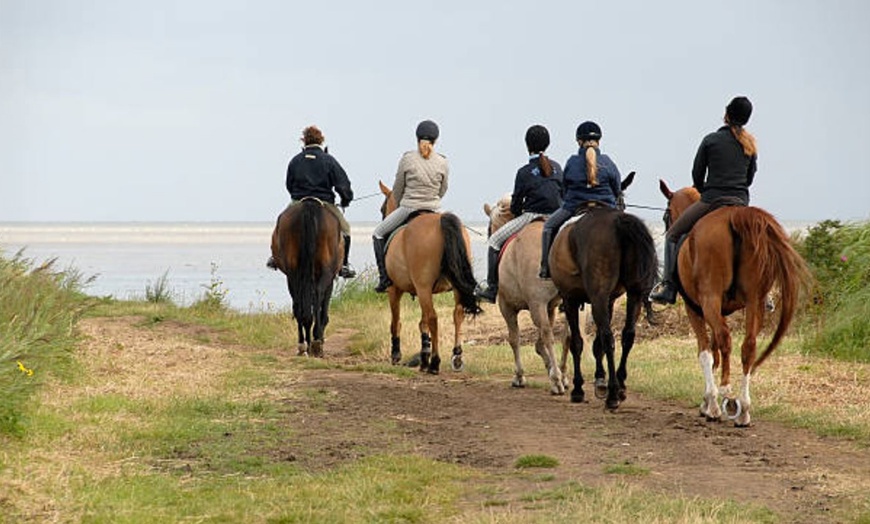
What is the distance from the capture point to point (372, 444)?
10398 mm

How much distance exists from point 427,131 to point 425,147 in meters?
0.19

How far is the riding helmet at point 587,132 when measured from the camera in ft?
43.7

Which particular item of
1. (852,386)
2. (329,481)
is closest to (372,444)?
(329,481)

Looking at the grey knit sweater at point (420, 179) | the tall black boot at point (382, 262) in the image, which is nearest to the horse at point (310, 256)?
the tall black boot at point (382, 262)

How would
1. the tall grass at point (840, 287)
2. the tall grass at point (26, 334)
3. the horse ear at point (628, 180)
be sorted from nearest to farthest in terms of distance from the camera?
the tall grass at point (26, 334) < the horse ear at point (628, 180) < the tall grass at point (840, 287)

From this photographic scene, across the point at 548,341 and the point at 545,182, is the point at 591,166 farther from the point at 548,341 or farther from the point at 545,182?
the point at 548,341

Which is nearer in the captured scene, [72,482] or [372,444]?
[72,482]

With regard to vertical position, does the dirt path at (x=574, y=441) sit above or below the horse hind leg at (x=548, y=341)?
below

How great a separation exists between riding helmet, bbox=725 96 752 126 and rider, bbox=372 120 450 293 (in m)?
4.96

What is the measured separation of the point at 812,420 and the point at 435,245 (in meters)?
5.59

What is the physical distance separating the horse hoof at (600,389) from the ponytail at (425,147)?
424cm

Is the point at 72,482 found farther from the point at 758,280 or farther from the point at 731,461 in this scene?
the point at 758,280

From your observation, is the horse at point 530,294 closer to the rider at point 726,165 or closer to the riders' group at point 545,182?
the riders' group at point 545,182

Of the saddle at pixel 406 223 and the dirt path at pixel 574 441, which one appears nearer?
the dirt path at pixel 574 441
